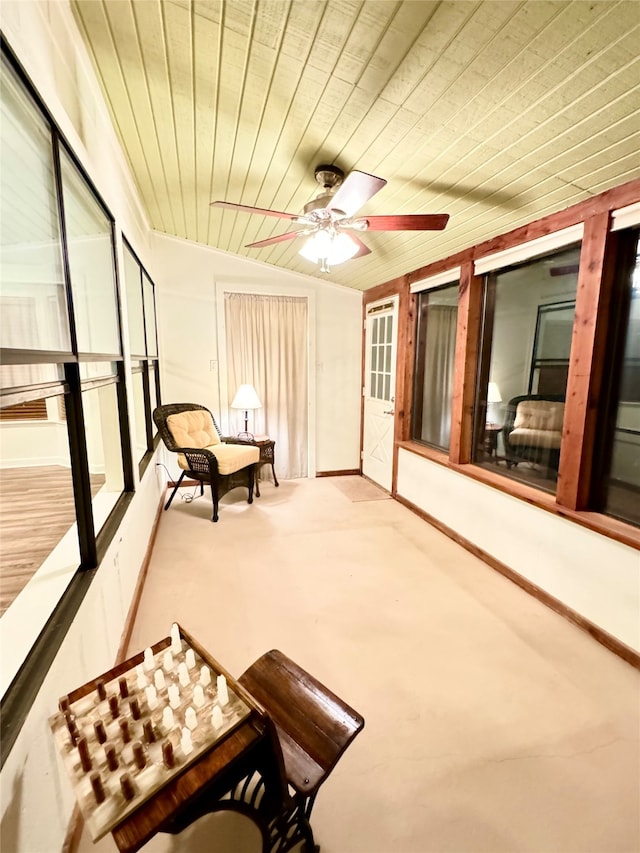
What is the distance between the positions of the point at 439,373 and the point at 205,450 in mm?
2322

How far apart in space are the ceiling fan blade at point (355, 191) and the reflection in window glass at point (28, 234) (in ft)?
3.55

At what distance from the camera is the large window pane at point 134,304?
8.85ft

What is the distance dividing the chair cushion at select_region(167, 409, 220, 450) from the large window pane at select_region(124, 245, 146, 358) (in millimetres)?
774

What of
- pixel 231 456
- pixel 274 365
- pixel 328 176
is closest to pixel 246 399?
pixel 274 365

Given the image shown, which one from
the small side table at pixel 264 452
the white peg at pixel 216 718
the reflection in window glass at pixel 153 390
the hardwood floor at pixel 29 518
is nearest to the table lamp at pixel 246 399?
the small side table at pixel 264 452

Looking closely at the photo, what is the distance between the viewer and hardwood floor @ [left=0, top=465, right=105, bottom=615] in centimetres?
231

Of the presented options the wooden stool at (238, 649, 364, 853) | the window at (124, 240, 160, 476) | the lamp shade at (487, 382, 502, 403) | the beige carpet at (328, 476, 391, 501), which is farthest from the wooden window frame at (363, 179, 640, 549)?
the window at (124, 240, 160, 476)

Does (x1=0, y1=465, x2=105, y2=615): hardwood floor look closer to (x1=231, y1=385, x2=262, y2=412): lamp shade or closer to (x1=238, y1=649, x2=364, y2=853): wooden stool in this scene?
(x1=238, y1=649, x2=364, y2=853): wooden stool

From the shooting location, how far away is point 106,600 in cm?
165

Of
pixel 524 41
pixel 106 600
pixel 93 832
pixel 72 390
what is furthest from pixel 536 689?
pixel 524 41

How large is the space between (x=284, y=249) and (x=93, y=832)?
388cm

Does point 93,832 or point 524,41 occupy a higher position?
point 524,41

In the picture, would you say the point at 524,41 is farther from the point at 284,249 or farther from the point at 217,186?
the point at 284,249

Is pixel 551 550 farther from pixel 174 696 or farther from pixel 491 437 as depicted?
pixel 174 696
